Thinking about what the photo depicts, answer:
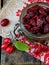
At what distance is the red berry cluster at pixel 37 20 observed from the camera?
91cm

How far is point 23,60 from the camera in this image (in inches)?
37.4

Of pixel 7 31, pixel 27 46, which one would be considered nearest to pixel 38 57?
pixel 27 46

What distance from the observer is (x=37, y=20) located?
36.2 inches

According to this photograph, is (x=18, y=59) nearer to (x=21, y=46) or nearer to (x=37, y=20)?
(x=21, y=46)

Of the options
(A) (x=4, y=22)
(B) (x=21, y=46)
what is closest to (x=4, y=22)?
(A) (x=4, y=22)

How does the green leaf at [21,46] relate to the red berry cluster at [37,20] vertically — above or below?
below

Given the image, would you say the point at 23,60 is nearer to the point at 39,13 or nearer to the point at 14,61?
the point at 14,61

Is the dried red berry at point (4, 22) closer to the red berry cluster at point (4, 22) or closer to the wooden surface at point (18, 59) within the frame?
the red berry cluster at point (4, 22)

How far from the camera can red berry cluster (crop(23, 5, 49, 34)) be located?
0.91m

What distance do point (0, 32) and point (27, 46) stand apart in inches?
4.7

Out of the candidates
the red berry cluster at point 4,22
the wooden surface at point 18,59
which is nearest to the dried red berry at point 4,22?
the red berry cluster at point 4,22

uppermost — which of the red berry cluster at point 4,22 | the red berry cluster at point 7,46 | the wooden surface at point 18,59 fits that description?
the red berry cluster at point 4,22

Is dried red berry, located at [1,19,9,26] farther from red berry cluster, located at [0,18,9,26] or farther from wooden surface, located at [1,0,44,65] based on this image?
wooden surface, located at [1,0,44,65]

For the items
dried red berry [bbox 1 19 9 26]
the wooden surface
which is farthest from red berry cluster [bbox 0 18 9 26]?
the wooden surface
